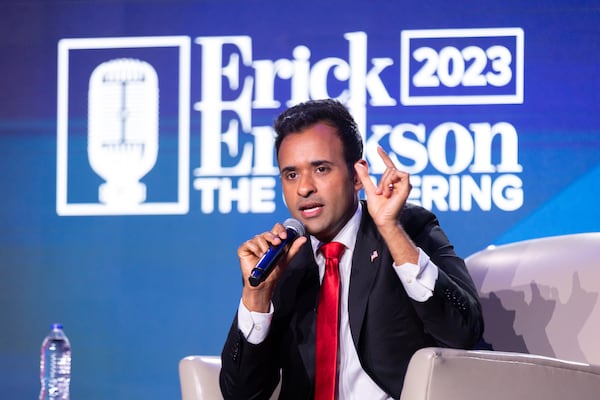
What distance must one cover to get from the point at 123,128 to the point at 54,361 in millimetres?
1031

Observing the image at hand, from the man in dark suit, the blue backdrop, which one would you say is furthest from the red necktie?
the blue backdrop

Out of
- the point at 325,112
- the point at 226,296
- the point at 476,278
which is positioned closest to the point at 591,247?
the point at 476,278

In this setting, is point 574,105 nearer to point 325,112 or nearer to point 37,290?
point 325,112

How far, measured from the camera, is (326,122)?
7.14 ft

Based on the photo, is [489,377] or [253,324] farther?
[253,324]

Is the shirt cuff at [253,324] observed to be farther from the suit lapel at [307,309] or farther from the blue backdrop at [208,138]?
the blue backdrop at [208,138]

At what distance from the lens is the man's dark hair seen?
2168 millimetres

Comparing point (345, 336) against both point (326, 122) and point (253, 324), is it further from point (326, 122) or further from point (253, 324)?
point (326, 122)

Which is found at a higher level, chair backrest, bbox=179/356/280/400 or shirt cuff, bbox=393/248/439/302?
shirt cuff, bbox=393/248/439/302

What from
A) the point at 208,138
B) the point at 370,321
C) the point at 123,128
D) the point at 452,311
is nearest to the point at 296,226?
the point at 370,321

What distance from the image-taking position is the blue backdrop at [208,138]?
137 inches

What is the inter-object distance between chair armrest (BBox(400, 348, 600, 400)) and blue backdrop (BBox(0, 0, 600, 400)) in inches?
76.7

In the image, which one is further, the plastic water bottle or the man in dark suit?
the plastic water bottle

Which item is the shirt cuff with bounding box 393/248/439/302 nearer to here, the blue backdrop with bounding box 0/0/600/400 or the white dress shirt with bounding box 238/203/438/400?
the white dress shirt with bounding box 238/203/438/400
